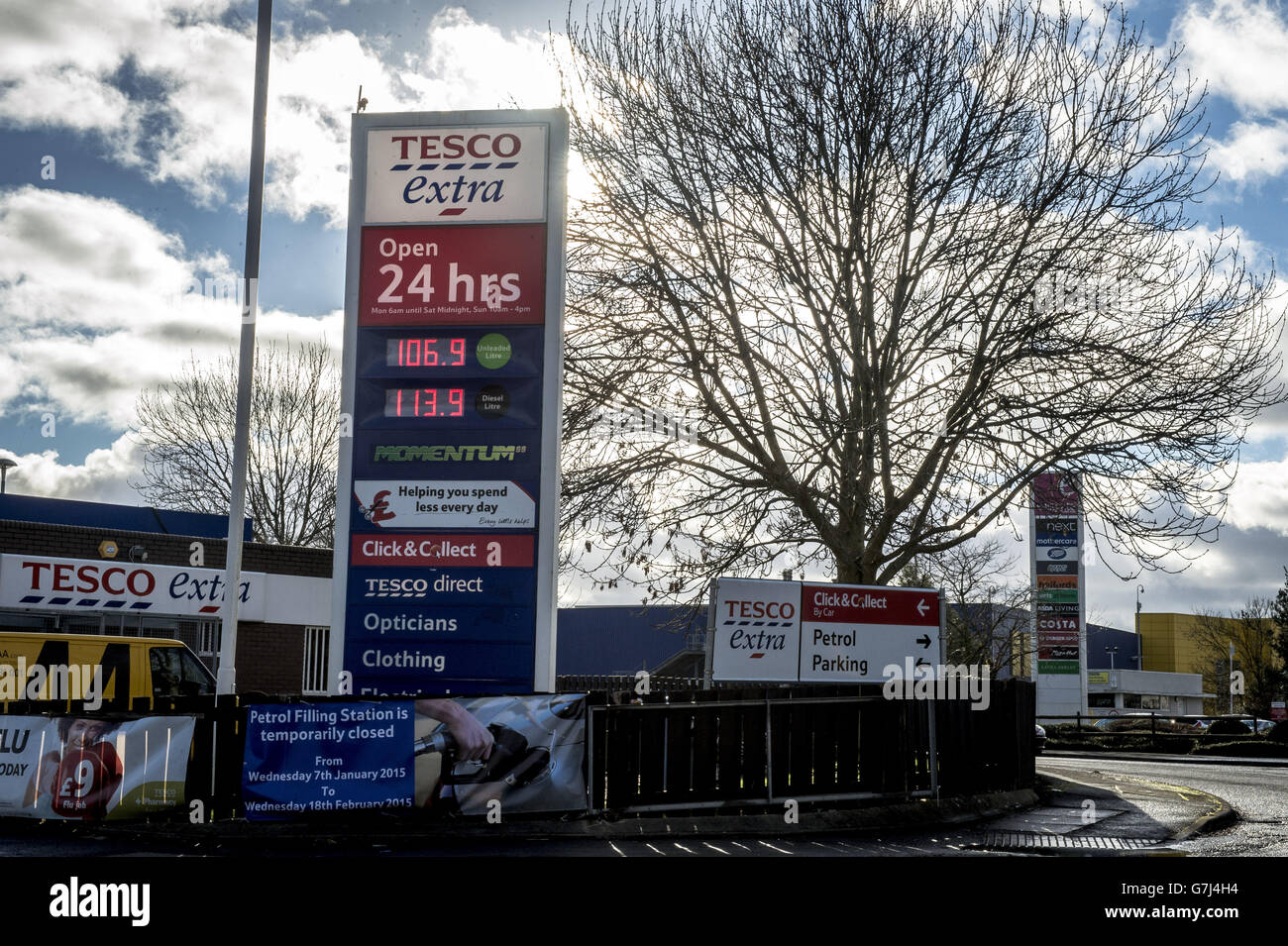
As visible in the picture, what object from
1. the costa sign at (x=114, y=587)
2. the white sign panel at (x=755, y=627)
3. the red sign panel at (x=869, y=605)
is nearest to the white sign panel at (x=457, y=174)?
the white sign panel at (x=755, y=627)

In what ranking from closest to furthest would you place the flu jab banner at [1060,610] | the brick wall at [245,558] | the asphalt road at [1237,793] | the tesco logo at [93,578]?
the asphalt road at [1237,793] < the tesco logo at [93,578] < the brick wall at [245,558] < the flu jab banner at [1060,610]

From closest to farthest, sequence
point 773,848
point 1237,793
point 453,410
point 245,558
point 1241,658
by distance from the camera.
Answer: point 773,848
point 453,410
point 1237,793
point 245,558
point 1241,658

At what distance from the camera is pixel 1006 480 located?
689 inches

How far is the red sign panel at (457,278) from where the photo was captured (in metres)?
12.5

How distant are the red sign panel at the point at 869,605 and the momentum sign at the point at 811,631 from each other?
0.01 m

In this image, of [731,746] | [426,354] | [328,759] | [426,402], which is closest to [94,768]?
[328,759]

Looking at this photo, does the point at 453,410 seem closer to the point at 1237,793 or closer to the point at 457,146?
the point at 457,146

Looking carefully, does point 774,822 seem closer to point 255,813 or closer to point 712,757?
point 712,757

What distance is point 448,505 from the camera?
12242 mm

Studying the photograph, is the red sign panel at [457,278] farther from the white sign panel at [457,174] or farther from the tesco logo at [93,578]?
the tesco logo at [93,578]

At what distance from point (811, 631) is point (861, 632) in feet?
2.43
